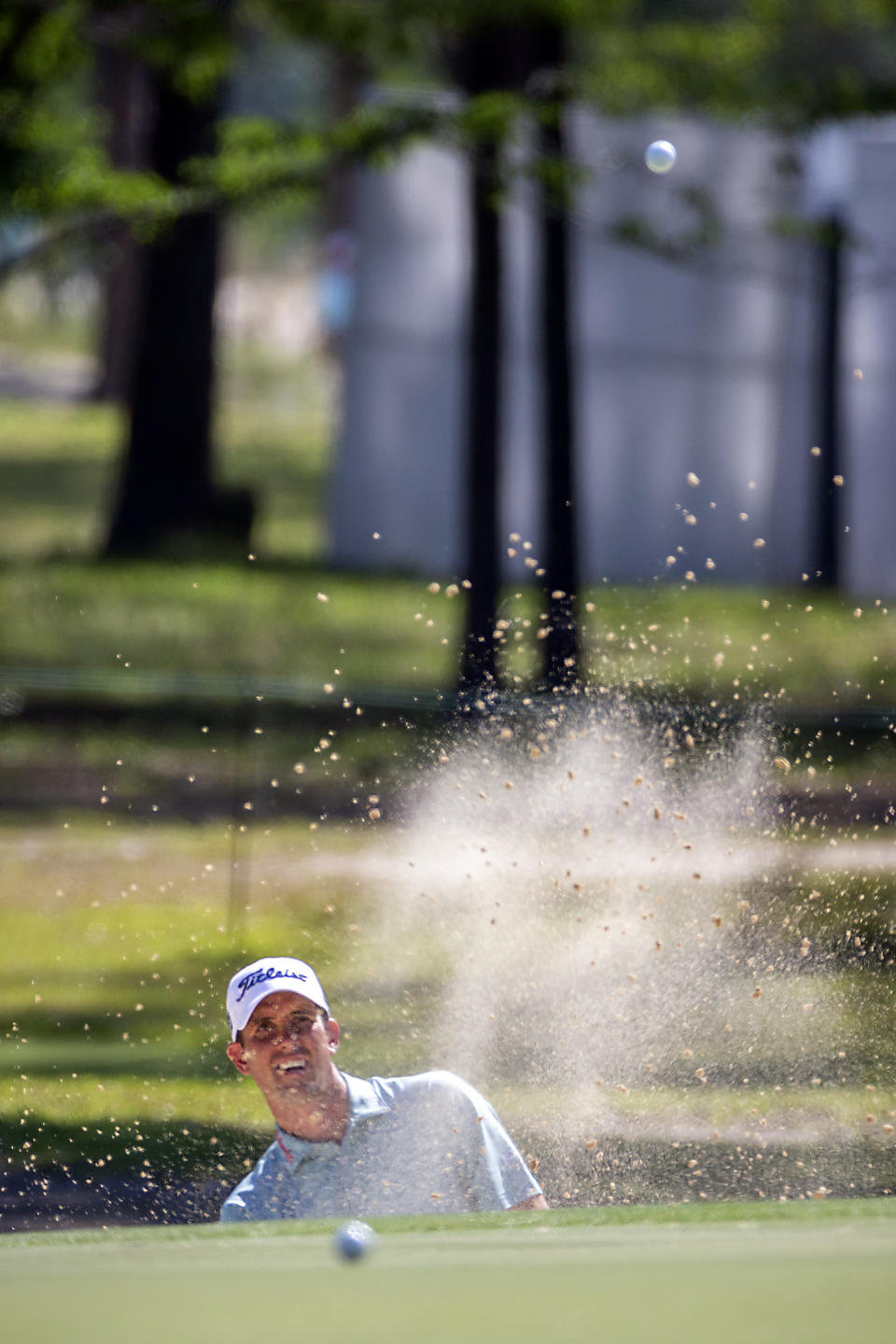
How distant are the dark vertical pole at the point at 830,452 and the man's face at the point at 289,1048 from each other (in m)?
12.0

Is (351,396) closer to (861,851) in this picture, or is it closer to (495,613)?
(495,613)

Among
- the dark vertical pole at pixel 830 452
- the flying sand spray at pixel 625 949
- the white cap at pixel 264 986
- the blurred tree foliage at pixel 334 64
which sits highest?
the blurred tree foliage at pixel 334 64

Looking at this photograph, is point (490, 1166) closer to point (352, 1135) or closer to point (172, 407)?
point (352, 1135)

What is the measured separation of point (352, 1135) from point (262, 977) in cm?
40

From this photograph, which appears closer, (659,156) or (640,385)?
(659,156)

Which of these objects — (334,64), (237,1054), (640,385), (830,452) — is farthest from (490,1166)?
(640,385)

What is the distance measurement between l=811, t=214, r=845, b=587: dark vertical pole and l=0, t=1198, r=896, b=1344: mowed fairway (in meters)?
12.7

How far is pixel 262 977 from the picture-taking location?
409 cm

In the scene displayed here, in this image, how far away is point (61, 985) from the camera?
735cm

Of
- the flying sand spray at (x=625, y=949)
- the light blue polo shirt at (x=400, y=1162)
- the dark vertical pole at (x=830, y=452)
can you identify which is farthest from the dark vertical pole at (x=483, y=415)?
the light blue polo shirt at (x=400, y=1162)

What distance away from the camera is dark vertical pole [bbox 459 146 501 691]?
398 inches

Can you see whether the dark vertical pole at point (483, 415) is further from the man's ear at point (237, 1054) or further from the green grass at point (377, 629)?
the man's ear at point (237, 1054)

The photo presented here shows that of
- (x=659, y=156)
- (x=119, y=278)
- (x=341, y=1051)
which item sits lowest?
(x=341, y=1051)

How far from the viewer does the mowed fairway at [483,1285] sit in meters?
2.79
